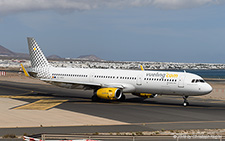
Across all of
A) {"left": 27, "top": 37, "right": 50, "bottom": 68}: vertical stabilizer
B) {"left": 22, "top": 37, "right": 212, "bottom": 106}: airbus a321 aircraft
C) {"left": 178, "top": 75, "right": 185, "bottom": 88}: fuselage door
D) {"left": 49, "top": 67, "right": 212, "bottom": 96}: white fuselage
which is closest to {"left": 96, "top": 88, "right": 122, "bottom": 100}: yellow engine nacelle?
{"left": 22, "top": 37, "right": 212, "bottom": 106}: airbus a321 aircraft

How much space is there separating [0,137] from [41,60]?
34.1 m

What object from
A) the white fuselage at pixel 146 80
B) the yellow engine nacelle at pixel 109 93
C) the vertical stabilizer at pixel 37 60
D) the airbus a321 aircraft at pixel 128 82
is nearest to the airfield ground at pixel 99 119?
the white fuselage at pixel 146 80

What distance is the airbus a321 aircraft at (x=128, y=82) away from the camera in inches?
1607

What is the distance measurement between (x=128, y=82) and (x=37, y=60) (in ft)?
58.9

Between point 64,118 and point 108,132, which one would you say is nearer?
point 108,132

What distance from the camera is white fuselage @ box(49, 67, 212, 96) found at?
40562 millimetres

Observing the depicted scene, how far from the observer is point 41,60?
5503 centimetres

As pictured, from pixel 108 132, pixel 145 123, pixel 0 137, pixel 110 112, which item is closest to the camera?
pixel 0 137

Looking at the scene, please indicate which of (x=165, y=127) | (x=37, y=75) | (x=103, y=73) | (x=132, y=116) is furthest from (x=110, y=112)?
(x=37, y=75)

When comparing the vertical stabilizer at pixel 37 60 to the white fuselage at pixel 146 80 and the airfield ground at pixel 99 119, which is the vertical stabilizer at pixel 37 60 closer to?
the white fuselage at pixel 146 80

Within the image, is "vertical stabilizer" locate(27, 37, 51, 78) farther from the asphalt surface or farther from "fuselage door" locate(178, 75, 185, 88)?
"fuselage door" locate(178, 75, 185, 88)

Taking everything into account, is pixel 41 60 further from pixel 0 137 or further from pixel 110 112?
pixel 0 137

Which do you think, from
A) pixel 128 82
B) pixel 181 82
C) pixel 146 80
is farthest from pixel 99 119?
pixel 128 82

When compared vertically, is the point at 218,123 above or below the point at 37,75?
below
